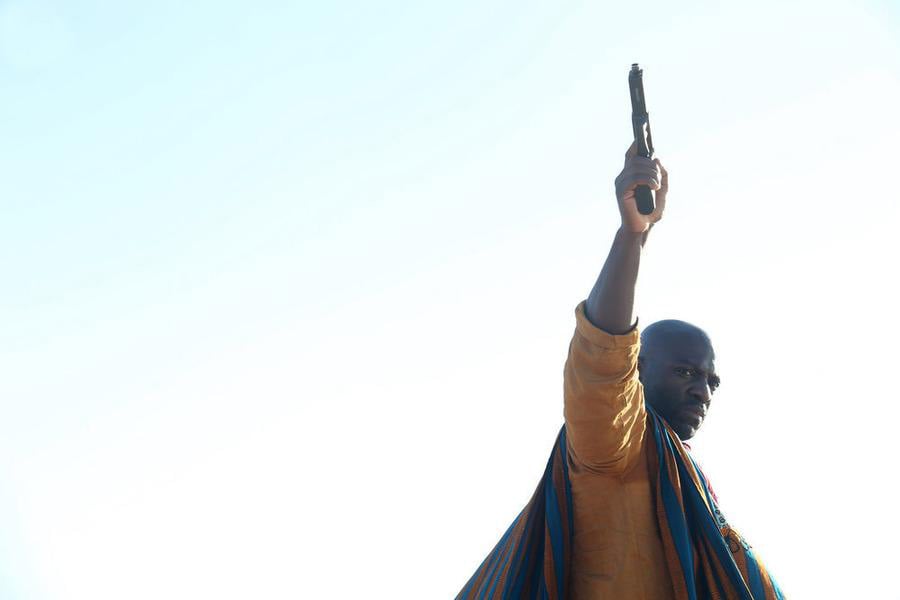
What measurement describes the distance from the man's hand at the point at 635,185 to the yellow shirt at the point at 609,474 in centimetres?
40

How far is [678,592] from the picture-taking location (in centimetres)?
434

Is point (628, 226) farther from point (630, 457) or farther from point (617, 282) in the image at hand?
point (630, 457)

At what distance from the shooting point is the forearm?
4.05 m

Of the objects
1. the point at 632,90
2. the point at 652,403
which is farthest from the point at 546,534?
the point at 632,90

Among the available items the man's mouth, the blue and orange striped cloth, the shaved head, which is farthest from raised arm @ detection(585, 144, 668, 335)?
the shaved head

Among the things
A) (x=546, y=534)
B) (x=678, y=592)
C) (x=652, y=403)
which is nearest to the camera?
(x=678, y=592)

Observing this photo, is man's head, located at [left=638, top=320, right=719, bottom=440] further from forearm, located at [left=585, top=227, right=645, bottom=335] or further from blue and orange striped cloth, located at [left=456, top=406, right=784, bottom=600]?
forearm, located at [left=585, top=227, right=645, bottom=335]

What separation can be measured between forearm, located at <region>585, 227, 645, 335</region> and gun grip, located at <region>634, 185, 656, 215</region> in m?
0.11

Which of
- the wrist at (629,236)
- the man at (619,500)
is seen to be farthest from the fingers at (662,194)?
the wrist at (629,236)

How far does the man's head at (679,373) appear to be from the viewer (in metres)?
5.32

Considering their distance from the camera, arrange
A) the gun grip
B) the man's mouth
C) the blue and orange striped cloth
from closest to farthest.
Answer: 1. the gun grip
2. the blue and orange striped cloth
3. the man's mouth

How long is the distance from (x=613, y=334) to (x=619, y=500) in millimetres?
887

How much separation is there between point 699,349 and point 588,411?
1.58 metres

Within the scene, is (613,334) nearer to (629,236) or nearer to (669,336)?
(629,236)
